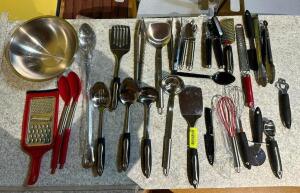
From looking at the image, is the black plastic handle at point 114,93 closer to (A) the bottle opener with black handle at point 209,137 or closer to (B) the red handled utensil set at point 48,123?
(B) the red handled utensil set at point 48,123

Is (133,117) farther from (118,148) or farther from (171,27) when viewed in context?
(171,27)

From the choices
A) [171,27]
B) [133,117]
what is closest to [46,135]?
[133,117]

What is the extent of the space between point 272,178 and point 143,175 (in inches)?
9.9

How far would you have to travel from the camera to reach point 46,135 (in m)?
0.68

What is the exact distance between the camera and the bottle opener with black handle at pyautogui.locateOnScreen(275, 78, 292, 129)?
677mm

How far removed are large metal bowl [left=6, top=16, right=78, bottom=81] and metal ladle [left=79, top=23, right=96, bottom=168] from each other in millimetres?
24

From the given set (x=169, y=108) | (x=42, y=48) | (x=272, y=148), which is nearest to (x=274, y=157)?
(x=272, y=148)

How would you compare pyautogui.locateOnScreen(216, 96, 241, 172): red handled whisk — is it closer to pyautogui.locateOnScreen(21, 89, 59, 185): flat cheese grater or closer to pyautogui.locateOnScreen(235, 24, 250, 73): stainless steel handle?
pyautogui.locateOnScreen(235, 24, 250, 73): stainless steel handle

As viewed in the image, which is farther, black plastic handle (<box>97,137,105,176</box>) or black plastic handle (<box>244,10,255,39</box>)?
black plastic handle (<box>244,10,255,39</box>)

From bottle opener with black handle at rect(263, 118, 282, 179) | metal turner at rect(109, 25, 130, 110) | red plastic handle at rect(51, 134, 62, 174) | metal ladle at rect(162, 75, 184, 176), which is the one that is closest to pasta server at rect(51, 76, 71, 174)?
red plastic handle at rect(51, 134, 62, 174)

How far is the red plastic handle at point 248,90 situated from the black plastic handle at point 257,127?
2 centimetres

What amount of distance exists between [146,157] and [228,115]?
19 cm

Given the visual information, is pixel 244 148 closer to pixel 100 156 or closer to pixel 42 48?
pixel 100 156

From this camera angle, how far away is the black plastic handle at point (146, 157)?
646mm
